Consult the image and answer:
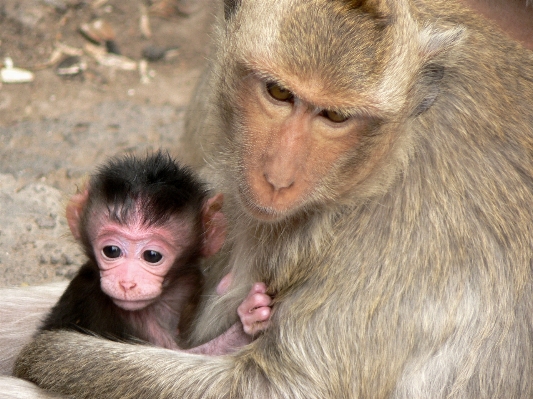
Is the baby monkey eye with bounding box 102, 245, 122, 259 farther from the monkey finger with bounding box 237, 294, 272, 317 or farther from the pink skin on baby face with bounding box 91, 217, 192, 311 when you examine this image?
the monkey finger with bounding box 237, 294, 272, 317

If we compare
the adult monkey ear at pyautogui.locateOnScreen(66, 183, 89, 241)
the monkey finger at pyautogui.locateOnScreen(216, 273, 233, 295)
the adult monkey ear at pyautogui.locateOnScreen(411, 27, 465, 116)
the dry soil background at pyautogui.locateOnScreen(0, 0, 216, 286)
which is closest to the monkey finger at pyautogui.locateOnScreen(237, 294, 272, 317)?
the monkey finger at pyautogui.locateOnScreen(216, 273, 233, 295)

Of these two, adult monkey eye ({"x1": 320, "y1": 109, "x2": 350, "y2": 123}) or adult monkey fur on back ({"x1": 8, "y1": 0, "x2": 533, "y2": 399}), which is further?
adult monkey fur on back ({"x1": 8, "y1": 0, "x2": 533, "y2": 399})

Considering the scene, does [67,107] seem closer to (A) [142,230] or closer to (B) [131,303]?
(A) [142,230]

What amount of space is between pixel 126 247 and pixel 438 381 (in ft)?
5.02

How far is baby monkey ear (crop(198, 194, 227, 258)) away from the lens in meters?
4.21

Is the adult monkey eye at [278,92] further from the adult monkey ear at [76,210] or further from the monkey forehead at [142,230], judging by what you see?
the adult monkey ear at [76,210]

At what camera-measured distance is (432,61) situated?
350 centimetres

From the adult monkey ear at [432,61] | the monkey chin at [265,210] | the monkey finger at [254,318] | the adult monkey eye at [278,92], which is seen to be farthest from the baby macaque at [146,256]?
the adult monkey ear at [432,61]

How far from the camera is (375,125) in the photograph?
3350 millimetres

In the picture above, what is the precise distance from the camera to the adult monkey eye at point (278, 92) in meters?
3.23

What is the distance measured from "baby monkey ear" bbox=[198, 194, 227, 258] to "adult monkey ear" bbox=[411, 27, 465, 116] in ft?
3.76

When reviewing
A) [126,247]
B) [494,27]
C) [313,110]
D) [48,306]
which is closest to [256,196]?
[313,110]

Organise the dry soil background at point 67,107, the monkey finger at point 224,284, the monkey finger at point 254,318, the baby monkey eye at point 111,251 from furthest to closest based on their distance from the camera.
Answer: the dry soil background at point 67,107
the monkey finger at point 224,284
the baby monkey eye at point 111,251
the monkey finger at point 254,318

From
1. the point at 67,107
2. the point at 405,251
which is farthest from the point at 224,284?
the point at 67,107
